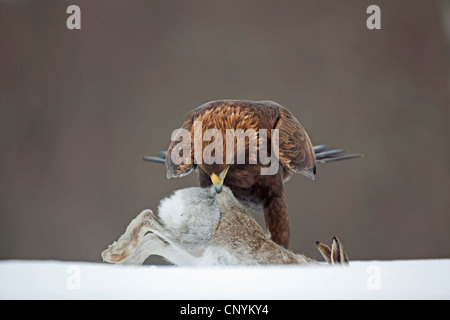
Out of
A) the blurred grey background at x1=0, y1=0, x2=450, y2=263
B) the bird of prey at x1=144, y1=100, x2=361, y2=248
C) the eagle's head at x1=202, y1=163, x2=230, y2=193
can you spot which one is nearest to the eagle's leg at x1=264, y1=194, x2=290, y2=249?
the bird of prey at x1=144, y1=100, x2=361, y2=248

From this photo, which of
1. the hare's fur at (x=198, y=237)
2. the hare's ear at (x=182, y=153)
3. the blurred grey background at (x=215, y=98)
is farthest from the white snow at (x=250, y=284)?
the blurred grey background at (x=215, y=98)

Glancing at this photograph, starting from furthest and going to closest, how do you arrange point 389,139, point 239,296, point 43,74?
point 389,139 → point 43,74 → point 239,296

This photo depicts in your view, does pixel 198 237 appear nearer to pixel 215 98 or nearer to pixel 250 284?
pixel 250 284

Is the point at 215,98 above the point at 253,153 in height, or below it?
above

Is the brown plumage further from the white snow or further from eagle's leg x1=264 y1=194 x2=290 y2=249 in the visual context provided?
the white snow

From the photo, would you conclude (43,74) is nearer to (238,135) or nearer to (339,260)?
(238,135)

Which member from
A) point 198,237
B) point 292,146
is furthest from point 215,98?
point 198,237

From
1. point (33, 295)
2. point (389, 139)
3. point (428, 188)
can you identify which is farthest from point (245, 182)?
point (428, 188)
